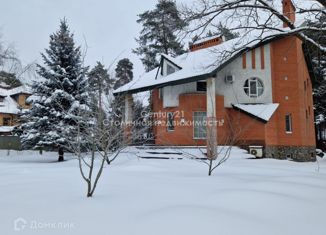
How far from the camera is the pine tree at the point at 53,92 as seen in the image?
16016mm

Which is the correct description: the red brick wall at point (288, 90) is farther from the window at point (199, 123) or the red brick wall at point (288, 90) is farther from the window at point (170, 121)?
the window at point (170, 121)

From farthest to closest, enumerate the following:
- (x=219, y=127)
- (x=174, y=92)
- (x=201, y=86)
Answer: (x=174, y=92), (x=201, y=86), (x=219, y=127)

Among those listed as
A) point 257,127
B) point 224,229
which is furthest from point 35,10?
point 224,229

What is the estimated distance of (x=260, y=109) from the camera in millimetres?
17547

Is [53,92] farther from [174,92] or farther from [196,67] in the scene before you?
[196,67]

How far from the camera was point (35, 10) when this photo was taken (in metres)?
17.6

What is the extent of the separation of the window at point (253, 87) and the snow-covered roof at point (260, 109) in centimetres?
83

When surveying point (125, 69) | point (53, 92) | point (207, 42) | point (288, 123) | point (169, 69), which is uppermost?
point (125, 69)

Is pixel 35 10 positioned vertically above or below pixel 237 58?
above

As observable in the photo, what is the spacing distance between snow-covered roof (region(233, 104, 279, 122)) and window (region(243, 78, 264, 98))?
830 millimetres

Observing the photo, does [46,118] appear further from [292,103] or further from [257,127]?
[292,103]

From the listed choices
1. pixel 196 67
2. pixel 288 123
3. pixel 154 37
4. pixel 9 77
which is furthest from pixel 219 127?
pixel 154 37

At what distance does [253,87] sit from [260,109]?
169cm

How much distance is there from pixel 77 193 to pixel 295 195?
13.8 ft
